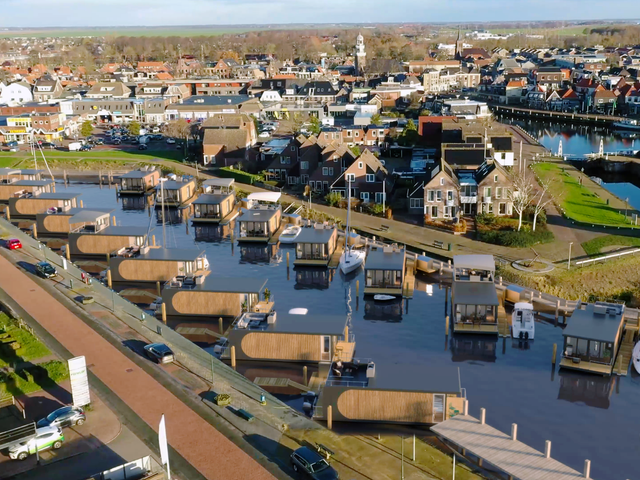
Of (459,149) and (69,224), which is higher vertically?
(459,149)

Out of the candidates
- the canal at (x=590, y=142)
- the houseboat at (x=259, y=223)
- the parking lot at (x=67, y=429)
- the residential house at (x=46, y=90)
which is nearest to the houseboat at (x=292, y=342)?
the parking lot at (x=67, y=429)

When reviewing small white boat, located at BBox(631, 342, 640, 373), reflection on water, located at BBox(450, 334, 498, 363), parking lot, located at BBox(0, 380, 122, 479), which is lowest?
reflection on water, located at BBox(450, 334, 498, 363)

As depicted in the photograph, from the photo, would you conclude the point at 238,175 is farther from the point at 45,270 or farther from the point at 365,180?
the point at 45,270

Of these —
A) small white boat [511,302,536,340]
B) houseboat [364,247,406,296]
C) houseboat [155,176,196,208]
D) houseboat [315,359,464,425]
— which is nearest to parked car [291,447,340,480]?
houseboat [315,359,464,425]

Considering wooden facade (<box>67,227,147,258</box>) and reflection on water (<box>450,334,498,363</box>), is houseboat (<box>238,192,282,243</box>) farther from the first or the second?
reflection on water (<box>450,334,498,363</box>)

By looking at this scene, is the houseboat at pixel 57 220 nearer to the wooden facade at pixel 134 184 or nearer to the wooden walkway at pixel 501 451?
the wooden facade at pixel 134 184

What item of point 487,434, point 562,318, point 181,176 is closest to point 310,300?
point 562,318

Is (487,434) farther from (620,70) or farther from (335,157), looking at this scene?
(620,70)
